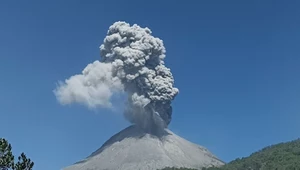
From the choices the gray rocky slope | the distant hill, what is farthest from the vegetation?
the gray rocky slope

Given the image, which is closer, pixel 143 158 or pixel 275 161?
pixel 275 161

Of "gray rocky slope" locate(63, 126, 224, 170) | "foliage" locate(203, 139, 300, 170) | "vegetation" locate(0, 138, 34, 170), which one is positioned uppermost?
"gray rocky slope" locate(63, 126, 224, 170)

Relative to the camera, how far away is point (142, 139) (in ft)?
643

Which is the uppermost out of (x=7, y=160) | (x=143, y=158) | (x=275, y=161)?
(x=143, y=158)

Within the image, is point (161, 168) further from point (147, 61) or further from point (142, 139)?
point (147, 61)

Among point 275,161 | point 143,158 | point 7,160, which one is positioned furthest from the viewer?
point 143,158

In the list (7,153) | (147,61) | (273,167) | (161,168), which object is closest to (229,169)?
(273,167)

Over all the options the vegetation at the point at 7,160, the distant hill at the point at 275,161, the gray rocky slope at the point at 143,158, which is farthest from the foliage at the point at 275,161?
the vegetation at the point at 7,160

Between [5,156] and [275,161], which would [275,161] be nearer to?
[275,161]

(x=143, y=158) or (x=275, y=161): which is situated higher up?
(x=143, y=158)

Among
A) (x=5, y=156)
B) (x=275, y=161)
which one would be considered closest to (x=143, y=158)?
(x=275, y=161)

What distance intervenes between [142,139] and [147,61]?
50.0m

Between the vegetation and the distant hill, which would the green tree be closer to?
the vegetation

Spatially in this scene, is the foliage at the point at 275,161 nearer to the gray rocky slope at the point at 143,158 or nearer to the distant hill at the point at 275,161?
the distant hill at the point at 275,161
